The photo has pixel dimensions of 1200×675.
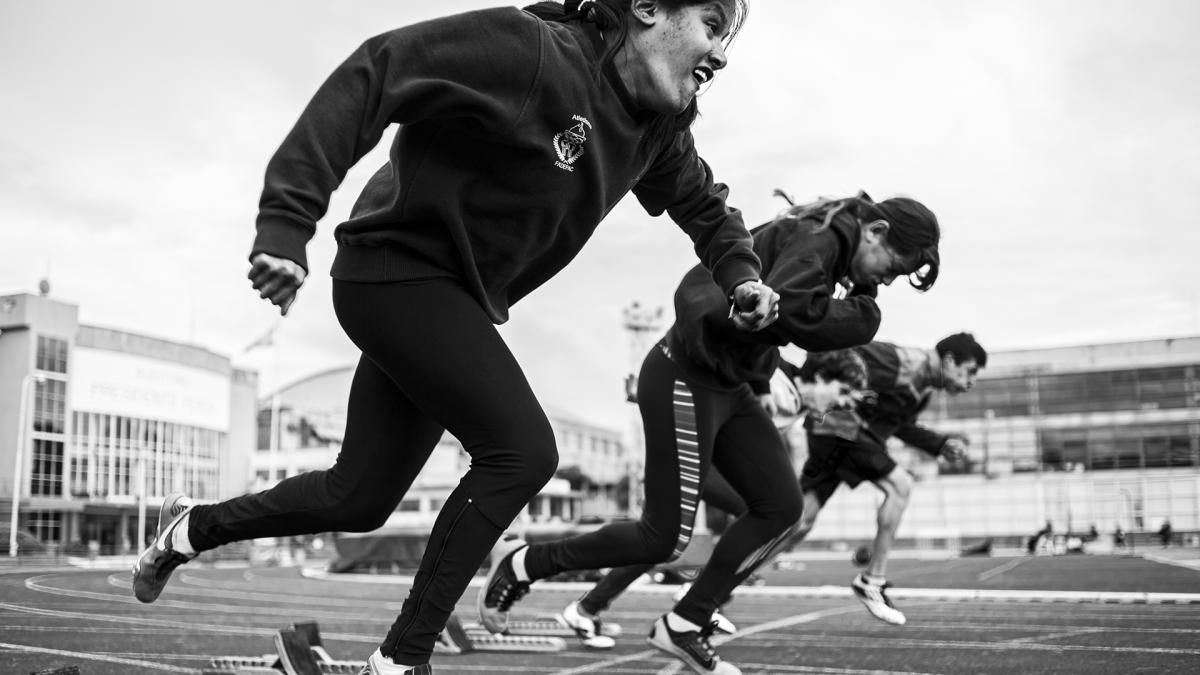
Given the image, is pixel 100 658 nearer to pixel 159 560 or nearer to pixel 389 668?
pixel 159 560

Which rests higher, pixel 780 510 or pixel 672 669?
pixel 780 510

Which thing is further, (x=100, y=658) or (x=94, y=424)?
(x=94, y=424)

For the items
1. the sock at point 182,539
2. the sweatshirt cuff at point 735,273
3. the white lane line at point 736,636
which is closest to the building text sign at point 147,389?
the white lane line at point 736,636

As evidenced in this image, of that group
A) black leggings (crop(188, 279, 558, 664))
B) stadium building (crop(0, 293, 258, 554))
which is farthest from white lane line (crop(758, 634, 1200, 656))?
stadium building (crop(0, 293, 258, 554))

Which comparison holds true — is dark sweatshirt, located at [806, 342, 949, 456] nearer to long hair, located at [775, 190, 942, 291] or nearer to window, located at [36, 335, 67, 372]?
long hair, located at [775, 190, 942, 291]

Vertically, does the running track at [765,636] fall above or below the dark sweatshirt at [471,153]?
below

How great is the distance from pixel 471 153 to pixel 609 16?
22.2 inches

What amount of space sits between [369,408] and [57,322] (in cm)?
7586

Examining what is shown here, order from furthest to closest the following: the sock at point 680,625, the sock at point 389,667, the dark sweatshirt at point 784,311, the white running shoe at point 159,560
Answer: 1. the sock at point 680,625
2. the dark sweatshirt at point 784,311
3. the white running shoe at point 159,560
4. the sock at point 389,667

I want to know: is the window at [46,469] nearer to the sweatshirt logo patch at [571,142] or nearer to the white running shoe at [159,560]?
the white running shoe at [159,560]

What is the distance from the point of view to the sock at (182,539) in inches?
128

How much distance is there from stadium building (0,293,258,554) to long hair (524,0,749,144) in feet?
205

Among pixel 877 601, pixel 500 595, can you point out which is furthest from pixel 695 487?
pixel 877 601

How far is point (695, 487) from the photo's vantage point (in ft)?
14.5
